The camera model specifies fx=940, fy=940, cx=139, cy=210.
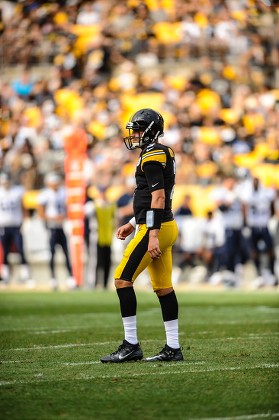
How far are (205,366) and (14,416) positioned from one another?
6.97ft

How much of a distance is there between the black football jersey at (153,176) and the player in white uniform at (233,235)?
1107cm

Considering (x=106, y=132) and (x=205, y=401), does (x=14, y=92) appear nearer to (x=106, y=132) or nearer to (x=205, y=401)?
(x=106, y=132)

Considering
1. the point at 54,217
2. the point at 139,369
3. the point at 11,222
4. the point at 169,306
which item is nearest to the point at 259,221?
the point at 54,217

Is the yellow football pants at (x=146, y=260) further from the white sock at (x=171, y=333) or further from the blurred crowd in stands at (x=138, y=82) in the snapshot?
the blurred crowd in stands at (x=138, y=82)

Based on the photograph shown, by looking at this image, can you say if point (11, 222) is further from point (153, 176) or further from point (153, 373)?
point (153, 373)

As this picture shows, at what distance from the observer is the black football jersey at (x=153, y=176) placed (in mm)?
6531

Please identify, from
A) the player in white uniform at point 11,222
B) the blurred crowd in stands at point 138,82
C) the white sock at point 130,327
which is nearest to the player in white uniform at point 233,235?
the blurred crowd in stands at point 138,82

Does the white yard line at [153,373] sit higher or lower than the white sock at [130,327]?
lower

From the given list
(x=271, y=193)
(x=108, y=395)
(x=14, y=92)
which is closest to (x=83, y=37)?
(x=14, y=92)

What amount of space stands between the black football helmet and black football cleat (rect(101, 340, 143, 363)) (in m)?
1.43

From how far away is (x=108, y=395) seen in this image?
5230 mm

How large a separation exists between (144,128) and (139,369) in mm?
1709

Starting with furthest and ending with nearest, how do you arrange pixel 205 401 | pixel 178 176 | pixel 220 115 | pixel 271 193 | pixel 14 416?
1. pixel 220 115
2. pixel 178 176
3. pixel 271 193
4. pixel 205 401
5. pixel 14 416

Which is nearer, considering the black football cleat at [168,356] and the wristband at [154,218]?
the wristband at [154,218]
